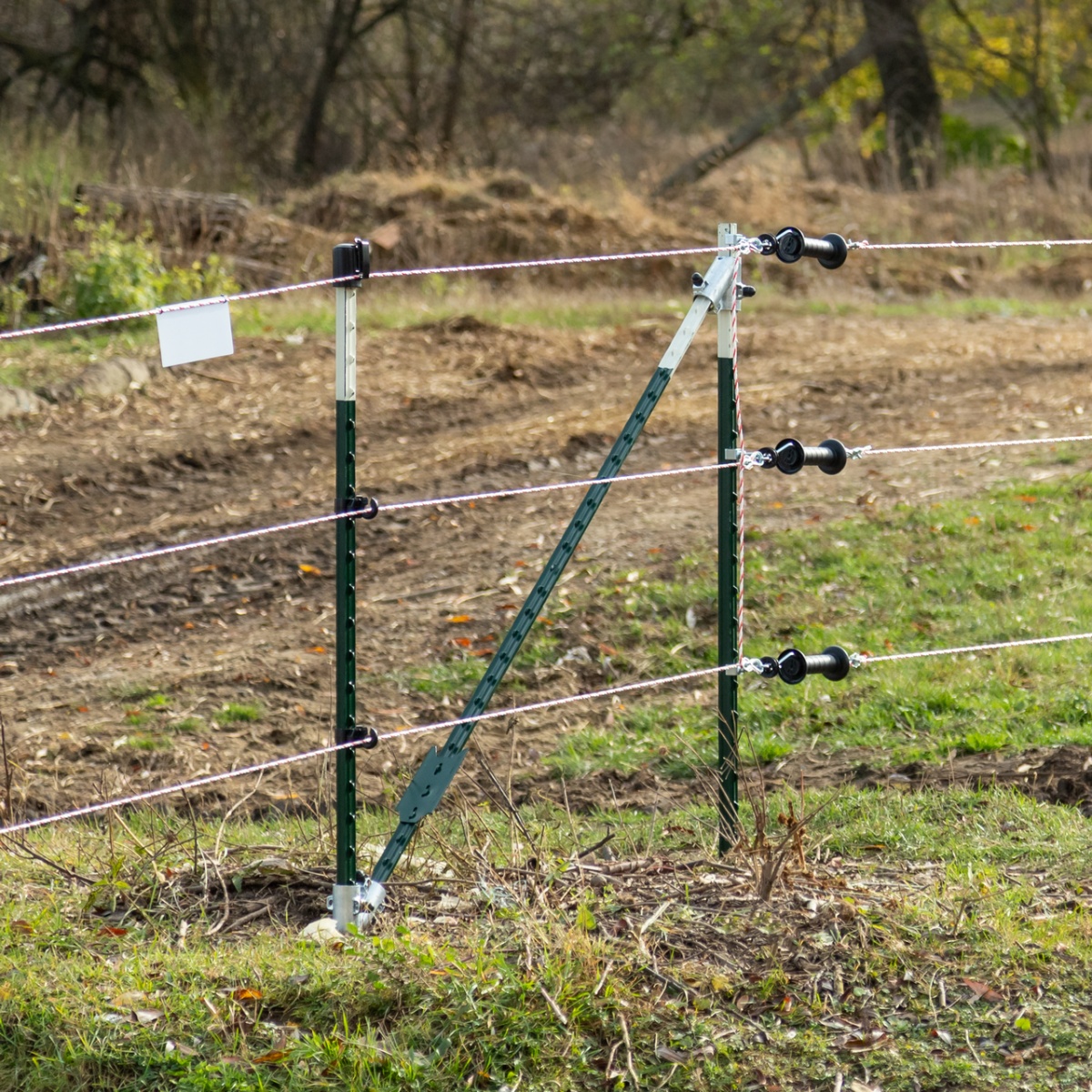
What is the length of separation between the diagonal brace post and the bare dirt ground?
3.34ft

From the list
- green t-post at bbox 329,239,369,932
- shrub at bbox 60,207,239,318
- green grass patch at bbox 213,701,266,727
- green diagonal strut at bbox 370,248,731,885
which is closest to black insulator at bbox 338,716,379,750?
green t-post at bbox 329,239,369,932

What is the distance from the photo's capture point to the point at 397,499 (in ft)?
27.3

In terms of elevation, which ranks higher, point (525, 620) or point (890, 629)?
point (525, 620)

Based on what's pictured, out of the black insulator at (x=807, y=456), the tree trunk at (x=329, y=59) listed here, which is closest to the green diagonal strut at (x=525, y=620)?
the black insulator at (x=807, y=456)

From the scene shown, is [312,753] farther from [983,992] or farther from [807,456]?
[983,992]

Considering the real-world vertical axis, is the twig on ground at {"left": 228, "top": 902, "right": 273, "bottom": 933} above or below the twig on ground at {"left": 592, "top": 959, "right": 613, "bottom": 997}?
below

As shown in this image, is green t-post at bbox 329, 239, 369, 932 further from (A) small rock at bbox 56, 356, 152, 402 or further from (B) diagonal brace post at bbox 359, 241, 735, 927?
(A) small rock at bbox 56, 356, 152, 402

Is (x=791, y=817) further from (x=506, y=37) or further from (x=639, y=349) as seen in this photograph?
(x=506, y=37)

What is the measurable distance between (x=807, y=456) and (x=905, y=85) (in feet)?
62.5

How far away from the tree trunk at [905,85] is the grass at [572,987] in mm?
18363

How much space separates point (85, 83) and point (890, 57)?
39.7ft

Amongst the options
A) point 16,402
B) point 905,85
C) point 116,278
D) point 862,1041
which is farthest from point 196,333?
A: point 905,85

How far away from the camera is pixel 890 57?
2108cm

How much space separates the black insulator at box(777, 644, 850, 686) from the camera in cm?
365
